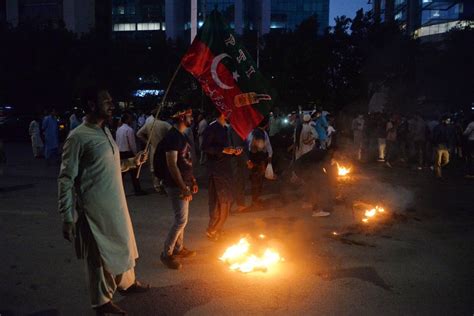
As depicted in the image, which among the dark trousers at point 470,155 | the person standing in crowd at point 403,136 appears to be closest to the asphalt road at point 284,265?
the dark trousers at point 470,155

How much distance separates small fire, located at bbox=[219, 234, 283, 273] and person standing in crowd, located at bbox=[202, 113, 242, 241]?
62 centimetres

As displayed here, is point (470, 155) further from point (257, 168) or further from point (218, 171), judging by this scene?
point (218, 171)

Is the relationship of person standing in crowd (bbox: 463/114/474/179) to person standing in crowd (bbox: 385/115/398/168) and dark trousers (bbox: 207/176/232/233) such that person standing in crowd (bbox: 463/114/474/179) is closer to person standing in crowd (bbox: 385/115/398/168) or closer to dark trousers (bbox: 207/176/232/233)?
person standing in crowd (bbox: 385/115/398/168)

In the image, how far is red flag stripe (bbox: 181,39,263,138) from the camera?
565cm

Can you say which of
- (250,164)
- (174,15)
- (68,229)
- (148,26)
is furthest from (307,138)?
(148,26)

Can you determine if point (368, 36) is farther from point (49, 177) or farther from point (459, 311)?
point (459, 311)

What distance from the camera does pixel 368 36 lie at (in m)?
22.4

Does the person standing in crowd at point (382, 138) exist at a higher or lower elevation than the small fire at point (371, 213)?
higher

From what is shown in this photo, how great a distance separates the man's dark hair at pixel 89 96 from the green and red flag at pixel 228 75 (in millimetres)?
1990

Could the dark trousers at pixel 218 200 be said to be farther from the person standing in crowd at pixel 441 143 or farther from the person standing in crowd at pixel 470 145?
the person standing in crowd at pixel 470 145

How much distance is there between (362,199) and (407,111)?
67.5 feet

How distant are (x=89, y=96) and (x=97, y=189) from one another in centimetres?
74

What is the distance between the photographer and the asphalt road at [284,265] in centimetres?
443

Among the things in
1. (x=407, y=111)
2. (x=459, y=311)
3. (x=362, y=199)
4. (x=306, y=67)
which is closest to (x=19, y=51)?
(x=306, y=67)
